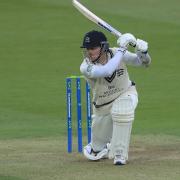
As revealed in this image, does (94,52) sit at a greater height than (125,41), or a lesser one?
lesser

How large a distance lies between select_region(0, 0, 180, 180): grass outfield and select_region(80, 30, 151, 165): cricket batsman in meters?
0.22

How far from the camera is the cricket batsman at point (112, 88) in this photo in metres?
8.18

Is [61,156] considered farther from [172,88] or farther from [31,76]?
[31,76]

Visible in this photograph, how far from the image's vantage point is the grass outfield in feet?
27.0

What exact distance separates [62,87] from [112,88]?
306 inches

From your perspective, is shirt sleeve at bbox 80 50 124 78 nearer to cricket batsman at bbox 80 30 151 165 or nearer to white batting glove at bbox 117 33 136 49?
cricket batsman at bbox 80 30 151 165

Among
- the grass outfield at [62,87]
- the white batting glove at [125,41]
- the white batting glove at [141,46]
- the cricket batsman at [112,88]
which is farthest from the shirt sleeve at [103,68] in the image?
the grass outfield at [62,87]

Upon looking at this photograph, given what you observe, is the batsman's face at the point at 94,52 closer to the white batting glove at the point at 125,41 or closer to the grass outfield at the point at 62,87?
the white batting glove at the point at 125,41

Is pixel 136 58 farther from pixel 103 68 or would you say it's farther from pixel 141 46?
pixel 103 68

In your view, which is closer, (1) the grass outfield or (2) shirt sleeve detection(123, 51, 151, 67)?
(1) the grass outfield

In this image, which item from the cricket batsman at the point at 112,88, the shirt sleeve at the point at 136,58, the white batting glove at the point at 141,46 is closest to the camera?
the cricket batsman at the point at 112,88

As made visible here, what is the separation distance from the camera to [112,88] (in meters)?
8.39

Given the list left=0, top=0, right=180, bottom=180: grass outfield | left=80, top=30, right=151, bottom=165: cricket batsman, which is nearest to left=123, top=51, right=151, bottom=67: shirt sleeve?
left=80, top=30, right=151, bottom=165: cricket batsman

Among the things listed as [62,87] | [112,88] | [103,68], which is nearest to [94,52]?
[103,68]
